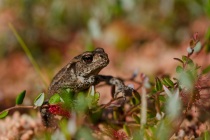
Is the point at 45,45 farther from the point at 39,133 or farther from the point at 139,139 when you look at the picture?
the point at 139,139

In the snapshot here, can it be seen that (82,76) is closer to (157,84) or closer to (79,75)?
(79,75)

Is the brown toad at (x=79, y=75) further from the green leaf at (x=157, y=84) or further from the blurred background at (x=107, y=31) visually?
the blurred background at (x=107, y=31)

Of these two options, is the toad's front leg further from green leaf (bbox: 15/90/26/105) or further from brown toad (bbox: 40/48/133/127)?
green leaf (bbox: 15/90/26/105)

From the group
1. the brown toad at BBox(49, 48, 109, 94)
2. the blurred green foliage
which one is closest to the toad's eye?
the brown toad at BBox(49, 48, 109, 94)

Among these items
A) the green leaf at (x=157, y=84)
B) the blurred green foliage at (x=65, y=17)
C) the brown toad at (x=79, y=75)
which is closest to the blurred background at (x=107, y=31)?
the blurred green foliage at (x=65, y=17)

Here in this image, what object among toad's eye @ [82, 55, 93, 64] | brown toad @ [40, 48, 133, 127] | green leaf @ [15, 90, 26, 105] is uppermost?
toad's eye @ [82, 55, 93, 64]

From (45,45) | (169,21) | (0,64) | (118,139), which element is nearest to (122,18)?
(169,21)
